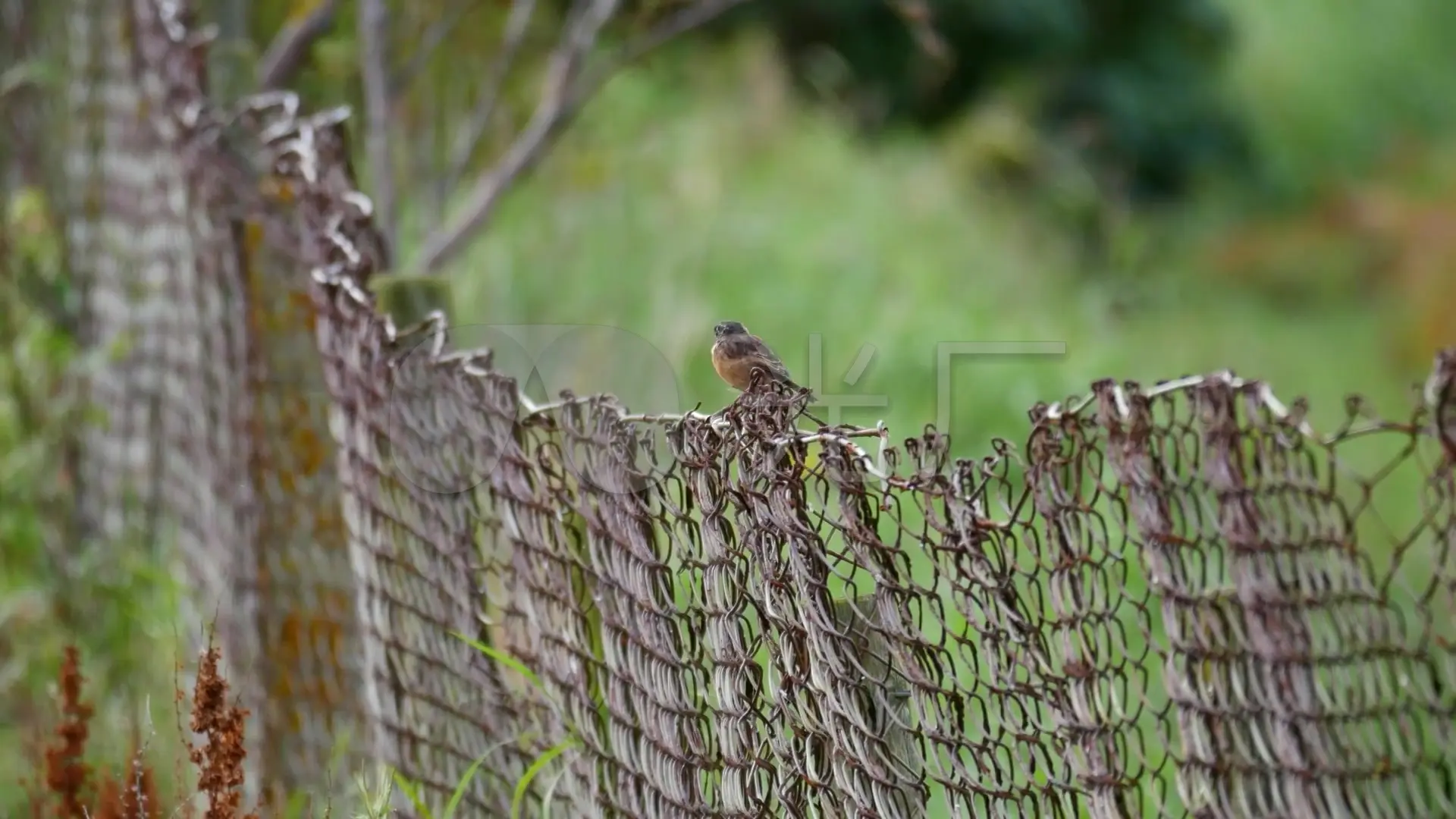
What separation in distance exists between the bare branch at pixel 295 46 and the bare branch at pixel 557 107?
62 centimetres

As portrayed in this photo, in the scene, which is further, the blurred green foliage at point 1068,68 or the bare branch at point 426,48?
the blurred green foliage at point 1068,68

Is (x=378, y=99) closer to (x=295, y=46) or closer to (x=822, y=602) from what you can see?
(x=295, y=46)

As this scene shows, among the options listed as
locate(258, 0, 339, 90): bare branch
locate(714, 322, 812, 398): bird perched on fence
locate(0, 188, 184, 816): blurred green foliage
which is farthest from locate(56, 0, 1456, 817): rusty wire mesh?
locate(258, 0, 339, 90): bare branch

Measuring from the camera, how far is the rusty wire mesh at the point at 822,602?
168 centimetres

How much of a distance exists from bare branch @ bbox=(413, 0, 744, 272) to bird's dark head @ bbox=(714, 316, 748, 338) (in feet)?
8.56

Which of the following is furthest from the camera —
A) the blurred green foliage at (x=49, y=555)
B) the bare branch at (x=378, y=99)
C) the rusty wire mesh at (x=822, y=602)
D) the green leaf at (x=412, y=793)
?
the bare branch at (x=378, y=99)

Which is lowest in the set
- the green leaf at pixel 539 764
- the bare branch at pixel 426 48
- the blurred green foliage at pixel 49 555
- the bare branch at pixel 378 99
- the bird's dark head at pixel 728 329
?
the green leaf at pixel 539 764

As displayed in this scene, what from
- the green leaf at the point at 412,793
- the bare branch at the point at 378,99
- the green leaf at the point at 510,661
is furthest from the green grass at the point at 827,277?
the green leaf at the point at 510,661

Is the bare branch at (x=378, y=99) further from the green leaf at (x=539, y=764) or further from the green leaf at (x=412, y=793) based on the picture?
the green leaf at (x=539, y=764)

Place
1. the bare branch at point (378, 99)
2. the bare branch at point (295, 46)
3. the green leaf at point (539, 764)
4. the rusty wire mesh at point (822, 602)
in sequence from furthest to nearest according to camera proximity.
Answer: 1. the bare branch at point (378, 99)
2. the bare branch at point (295, 46)
3. the green leaf at point (539, 764)
4. the rusty wire mesh at point (822, 602)

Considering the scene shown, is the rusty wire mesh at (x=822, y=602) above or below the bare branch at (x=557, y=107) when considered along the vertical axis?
below

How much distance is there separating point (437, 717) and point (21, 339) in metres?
2.08

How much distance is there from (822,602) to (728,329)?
48 centimetres

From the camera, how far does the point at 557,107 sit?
4.90 m
